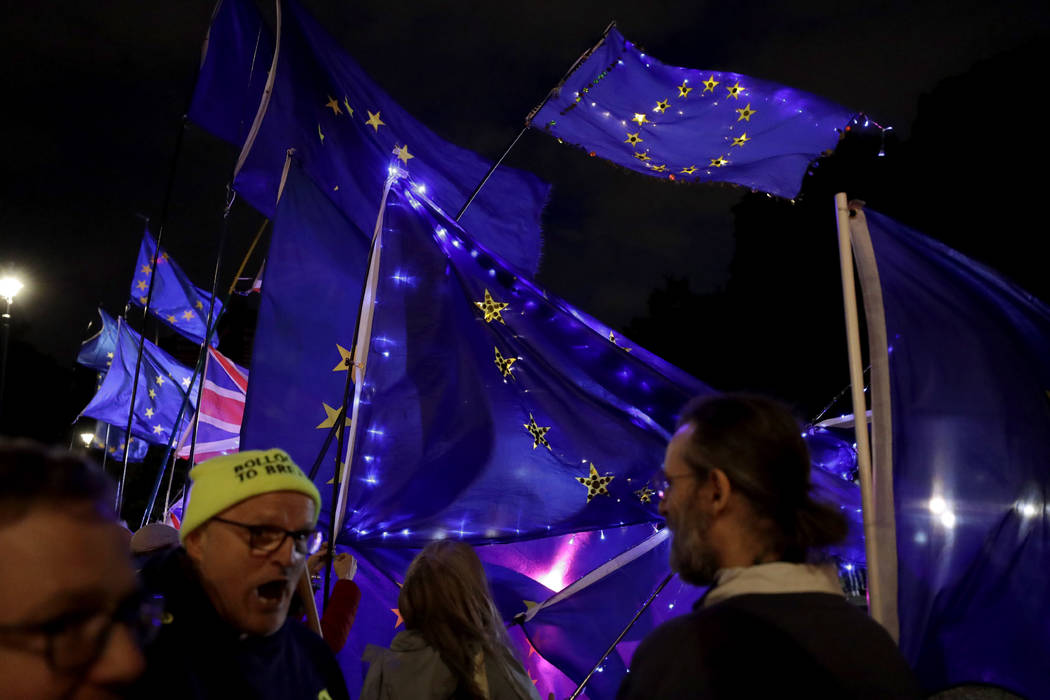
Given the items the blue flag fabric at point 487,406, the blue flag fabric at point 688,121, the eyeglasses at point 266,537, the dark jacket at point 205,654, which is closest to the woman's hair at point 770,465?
the eyeglasses at point 266,537

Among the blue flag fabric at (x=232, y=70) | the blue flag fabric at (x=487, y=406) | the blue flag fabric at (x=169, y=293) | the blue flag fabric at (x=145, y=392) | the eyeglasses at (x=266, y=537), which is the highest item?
the blue flag fabric at (x=169, y=293)

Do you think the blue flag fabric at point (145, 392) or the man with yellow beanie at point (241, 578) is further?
the blue flag fabric at point (145, 392)

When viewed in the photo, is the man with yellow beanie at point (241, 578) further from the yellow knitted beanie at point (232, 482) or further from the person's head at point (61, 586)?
the person's head at point (61, 586)

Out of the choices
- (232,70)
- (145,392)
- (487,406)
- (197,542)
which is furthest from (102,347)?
(197,542)

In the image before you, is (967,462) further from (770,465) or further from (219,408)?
(219,408)

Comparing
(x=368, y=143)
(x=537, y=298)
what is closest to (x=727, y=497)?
(x=537, y=298)

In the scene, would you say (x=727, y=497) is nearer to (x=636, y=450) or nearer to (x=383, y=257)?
(x=636, y=450)

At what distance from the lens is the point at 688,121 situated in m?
6.17

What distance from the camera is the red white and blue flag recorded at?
32.7ft

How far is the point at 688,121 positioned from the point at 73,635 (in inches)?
237

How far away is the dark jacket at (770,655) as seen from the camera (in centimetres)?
145

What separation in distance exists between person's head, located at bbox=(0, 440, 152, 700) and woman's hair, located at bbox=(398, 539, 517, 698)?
209 cm

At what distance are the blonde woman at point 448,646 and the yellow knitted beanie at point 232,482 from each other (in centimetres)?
110

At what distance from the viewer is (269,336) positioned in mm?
4465
